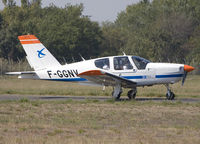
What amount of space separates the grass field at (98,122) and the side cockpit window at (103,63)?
6.29 ft

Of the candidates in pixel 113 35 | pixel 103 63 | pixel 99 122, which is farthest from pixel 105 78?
pixel 113 35

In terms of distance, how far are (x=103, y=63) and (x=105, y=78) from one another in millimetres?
789

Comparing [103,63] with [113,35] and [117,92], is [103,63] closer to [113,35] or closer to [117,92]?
[117,92]

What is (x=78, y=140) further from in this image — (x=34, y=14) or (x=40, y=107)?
(x=34, y=14)

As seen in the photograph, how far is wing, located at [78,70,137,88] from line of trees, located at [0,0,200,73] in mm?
24940

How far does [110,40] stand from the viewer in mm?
63781

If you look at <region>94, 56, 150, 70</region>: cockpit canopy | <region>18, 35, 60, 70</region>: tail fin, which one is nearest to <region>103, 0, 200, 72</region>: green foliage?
<region>18, 35, 60, 70</region>: tail fin

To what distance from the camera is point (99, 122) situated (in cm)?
1179

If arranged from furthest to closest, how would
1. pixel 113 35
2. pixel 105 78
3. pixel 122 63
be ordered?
pixel 113 35 → pixel 122 63 → pixel 105 78

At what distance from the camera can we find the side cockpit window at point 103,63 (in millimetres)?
18250

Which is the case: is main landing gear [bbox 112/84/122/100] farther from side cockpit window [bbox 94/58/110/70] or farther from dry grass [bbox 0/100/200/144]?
dry grass [bbox 0/100/200/144]

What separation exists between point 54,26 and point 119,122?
4243 centimetres

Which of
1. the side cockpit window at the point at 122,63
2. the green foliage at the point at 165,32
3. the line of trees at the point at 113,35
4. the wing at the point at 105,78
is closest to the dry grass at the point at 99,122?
the wing at the point at 105,78

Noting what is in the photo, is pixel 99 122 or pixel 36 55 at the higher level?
pixel 36 55
